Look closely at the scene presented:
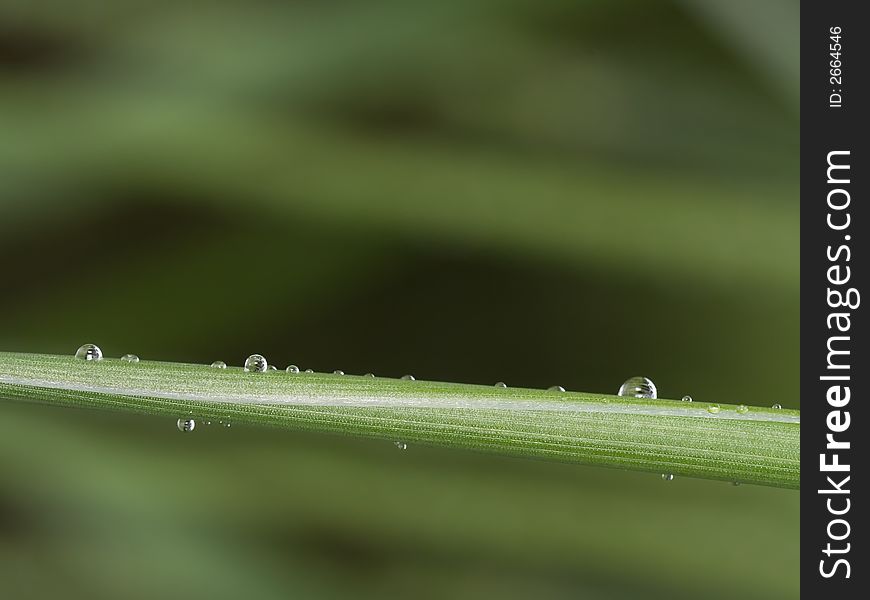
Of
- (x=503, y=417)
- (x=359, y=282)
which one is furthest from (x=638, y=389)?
(x=359, y=282)

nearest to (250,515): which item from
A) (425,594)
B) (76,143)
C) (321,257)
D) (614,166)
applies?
(425,594)

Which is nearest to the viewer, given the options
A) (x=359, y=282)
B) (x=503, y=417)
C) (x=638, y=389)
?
(x=503, y=417)

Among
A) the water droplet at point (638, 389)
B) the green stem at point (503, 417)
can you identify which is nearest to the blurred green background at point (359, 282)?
the water droplet at point (638, 389)

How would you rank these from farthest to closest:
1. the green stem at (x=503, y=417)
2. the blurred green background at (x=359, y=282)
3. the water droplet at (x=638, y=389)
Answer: the blurred green background at (x=359, y=282)
the water droplet at (x=638, y=389)
the green stem at (x=503, y=417)

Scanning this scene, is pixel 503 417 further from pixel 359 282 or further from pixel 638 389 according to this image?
pixel 359 282

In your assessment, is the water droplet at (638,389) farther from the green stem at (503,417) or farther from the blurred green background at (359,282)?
the blurred green background at (359,282)
